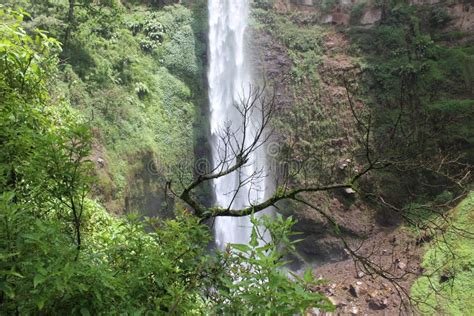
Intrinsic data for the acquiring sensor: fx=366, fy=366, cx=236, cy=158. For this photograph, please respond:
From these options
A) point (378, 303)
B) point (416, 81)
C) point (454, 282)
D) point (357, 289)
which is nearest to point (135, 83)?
point (357, 289)

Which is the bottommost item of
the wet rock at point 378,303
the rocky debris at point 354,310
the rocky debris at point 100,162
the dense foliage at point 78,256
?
the rocky debris at point 354,310

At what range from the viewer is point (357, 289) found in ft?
40.2

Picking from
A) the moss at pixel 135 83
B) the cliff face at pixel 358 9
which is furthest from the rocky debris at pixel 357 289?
the cliff face at pixel 358 9

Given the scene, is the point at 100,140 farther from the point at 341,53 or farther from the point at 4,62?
the point at 341,53

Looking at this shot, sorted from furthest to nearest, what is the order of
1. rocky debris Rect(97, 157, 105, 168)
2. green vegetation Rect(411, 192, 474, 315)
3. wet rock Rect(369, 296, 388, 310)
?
rocky debris Rect(97, 157, 105, 168) < wet rock Rect(369, 296, 388, 310) < green vegetation Rect(411, 192, 474, 315)

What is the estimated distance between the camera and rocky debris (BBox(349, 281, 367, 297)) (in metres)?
12.1

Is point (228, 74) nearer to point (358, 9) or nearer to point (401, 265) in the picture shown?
point (358, 9)

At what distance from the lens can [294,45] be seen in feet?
68.1

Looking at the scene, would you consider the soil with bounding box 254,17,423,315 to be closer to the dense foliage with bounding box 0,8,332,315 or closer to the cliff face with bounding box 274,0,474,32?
the cliff face with bounding box 274,0,474,32

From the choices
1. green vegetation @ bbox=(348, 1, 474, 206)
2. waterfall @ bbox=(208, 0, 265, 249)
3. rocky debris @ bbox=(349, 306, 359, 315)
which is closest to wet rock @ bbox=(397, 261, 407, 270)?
rocky debris @ bbox=(349, 306, 359, 315)

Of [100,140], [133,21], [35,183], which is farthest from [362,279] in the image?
[133,21]

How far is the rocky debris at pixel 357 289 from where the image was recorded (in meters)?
12.1

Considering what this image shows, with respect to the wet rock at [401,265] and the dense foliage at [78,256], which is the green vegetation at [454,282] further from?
the dense foliage at [78,256]

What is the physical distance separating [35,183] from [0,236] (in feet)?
1.90
